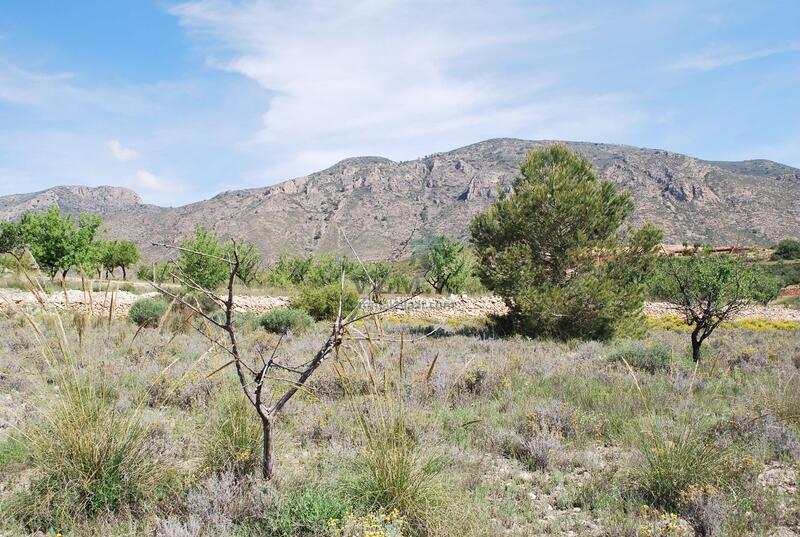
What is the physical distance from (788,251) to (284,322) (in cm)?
6013

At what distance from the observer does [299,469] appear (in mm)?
4105

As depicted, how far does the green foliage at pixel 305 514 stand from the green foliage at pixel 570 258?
33.5 feet

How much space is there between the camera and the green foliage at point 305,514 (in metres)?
3.03

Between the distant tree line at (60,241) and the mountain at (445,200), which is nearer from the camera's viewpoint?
the distant tree line at (60,241)

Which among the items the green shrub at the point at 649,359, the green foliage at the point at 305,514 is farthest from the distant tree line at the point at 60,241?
the green foliage at the point at 305,514

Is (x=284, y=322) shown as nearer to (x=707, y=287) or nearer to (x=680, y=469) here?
(x=707, y=287)

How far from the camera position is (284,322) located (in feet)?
45.7

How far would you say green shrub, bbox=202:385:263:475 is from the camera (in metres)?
3.69

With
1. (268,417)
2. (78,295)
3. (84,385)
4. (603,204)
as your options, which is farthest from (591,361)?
(78,295)

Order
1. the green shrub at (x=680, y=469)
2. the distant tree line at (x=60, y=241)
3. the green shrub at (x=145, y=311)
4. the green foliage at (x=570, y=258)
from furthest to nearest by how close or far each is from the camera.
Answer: the distant tree line at (x=60, y=241)
the green shrub at (x=145, y=311)
the green foliage at (x=570, y=258)
the green shrub at (x=680, y=469)

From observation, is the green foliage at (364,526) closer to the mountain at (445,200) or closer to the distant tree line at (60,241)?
the distant tree line at (60,241)

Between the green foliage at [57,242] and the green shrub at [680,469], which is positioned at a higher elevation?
the green foliage at [57,242]

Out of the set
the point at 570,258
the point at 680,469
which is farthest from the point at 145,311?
the point at 680,469

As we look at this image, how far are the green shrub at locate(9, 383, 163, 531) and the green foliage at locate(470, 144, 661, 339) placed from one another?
10694mm
